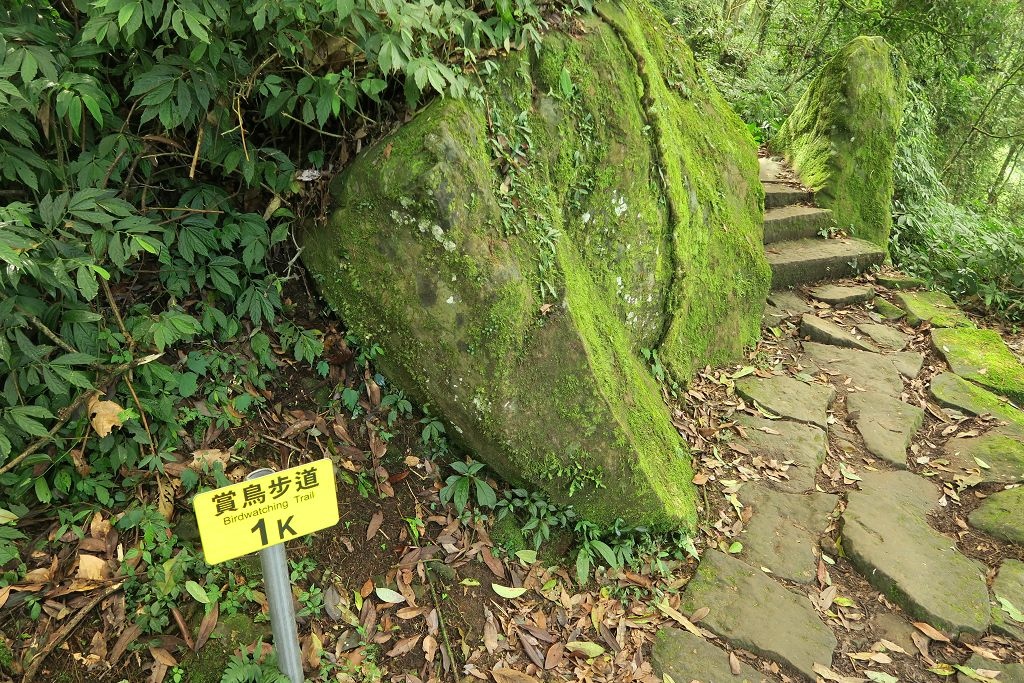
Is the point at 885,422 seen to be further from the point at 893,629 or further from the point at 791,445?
the point at 893,629

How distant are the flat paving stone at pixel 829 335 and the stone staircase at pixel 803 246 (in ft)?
2.27

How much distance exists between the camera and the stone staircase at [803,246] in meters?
6.53

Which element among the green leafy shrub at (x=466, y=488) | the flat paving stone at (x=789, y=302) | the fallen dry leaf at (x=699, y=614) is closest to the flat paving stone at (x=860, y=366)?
the flat paving stone at (x=789, y=302)

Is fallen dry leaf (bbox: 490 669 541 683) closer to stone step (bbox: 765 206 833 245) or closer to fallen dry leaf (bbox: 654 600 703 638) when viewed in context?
fallen dry leaf (bbox: 654 600 703 638)

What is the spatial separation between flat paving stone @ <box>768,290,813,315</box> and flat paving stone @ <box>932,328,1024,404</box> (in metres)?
1.17

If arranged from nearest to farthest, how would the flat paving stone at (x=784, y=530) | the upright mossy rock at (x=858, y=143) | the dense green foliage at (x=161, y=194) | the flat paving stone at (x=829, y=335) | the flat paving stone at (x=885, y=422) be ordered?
the dense green foliage at (x=161, y=194) < the flat paving stone at (x=784, y=530) < the flat paving stone at (x=885, y=422) < the flat paving stone at (x=829, y=335) < the upright mossy rock at (x=858, y=143)

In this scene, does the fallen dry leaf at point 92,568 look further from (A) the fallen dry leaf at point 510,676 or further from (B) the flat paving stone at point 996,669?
(B) the flat paving stone at point 996,669

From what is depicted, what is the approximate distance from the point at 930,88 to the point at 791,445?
8.81 meters

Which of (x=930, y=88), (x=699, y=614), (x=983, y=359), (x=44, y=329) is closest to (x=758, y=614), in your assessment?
(x=699, y=614)

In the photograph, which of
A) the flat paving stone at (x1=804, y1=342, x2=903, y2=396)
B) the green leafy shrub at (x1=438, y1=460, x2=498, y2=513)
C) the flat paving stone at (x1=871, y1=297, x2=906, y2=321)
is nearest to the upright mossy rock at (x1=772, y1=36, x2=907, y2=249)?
the flat paving stone at (x1=871, y1=297, x2=906, y2=321)

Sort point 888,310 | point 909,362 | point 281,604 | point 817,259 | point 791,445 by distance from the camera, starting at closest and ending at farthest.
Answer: point 281,604 < point 791,445 < point 909,362 < point 888,310 < point 817,259

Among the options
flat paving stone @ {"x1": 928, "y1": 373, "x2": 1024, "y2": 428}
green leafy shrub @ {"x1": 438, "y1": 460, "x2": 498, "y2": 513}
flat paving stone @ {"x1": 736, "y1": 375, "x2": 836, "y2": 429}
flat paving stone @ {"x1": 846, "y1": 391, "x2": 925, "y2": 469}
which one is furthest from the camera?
flat paving stone @ {"x1": 928, "y1": 373, "x2": 1024, "y2": 428}

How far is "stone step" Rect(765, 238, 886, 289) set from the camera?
6.47 meters

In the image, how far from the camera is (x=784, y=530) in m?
3.70
